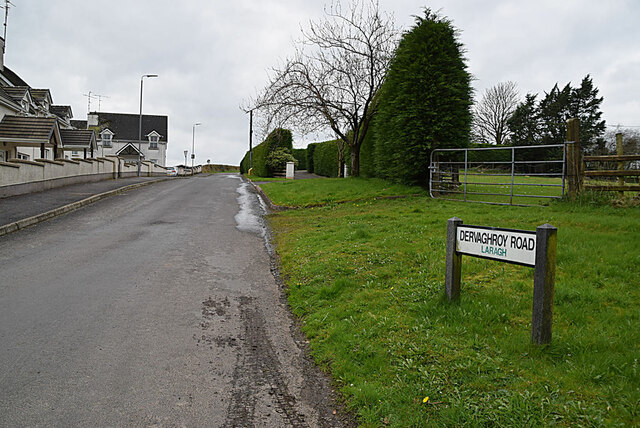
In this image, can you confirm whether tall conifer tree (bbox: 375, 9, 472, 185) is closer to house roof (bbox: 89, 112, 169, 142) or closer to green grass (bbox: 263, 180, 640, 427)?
green grass (bbox: 263, 180, 640, 427)

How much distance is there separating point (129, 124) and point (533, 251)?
80897 mm

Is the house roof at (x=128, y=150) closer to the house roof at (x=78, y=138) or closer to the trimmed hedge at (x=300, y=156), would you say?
A: the trimmed hedge at (x=300, y=156)

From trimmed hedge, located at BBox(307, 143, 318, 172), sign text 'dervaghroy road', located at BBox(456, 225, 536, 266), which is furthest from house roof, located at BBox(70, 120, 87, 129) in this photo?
sign text 'dervaghroy road', located at BBox(456, 225, 536, 266)

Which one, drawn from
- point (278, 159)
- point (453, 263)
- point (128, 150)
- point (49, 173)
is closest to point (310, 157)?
point (278, 159)

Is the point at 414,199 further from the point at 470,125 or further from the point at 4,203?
the point at 4,203

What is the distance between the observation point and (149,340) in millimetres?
5195

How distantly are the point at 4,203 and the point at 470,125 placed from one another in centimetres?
1651

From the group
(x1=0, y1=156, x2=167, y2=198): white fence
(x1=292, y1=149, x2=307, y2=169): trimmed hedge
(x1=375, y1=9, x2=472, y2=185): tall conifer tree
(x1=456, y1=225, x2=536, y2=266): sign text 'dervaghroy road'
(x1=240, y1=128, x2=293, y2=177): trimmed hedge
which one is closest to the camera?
(x1=456, y1=225, x2=536, y2=266): sign text 'dervaghroy road'

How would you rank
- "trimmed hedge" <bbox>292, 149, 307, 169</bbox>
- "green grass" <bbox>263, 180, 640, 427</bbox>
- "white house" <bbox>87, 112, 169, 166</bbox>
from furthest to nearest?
"white house" <bbox>87, 112, 169, 166</bbox> → "trimmed hedge" <bbox>292, 149, 307, 169</bbox> → "green grass" <bbox>263, 180, 640, 427</bbox>

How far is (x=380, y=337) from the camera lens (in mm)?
4914

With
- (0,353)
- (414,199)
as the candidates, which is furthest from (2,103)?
(0,353)

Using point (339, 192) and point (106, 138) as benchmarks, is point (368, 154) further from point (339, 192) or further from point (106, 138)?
point (106, 138)

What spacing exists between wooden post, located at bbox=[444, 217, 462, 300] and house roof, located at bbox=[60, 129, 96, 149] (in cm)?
3983

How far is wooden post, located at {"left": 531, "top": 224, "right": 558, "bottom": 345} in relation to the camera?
419 centimetres
